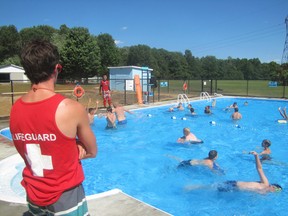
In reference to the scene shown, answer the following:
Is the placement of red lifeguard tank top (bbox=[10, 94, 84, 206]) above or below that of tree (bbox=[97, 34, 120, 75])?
below

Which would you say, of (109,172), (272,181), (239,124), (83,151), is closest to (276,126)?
(239,124)

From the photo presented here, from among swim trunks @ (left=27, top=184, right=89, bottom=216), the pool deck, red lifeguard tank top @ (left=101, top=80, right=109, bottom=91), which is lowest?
the pool deck

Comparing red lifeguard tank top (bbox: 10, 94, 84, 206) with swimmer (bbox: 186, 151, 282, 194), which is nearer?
red lifeguard tank top (bbox: 10, 94, 84, 206)

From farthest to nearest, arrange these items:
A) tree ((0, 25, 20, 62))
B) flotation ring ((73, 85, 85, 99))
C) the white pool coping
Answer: tree ((0, 25, 20, 62)) < flotation ring ((73, 85, 85, 99)) < the white pool coping

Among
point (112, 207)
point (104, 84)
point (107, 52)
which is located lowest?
point (112, 207)

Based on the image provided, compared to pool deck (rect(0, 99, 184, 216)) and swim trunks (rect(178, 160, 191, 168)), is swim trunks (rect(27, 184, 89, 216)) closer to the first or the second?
pool deck (rect(0, 99, 184, 216))

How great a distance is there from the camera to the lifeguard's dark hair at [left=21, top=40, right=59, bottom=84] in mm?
1649

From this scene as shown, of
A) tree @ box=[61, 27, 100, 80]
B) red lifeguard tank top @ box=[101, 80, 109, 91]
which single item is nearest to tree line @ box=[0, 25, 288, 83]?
tree @ box=[61, 27, 100, 80]

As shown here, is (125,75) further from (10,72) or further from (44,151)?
(10,72)

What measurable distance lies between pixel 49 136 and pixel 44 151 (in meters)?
0.11

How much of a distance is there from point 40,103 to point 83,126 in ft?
0.89

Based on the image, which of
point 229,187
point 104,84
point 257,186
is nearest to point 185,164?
point 229,187

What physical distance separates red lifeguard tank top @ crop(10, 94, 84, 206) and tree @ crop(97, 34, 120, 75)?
58.4m

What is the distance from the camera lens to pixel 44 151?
168 centimetres
